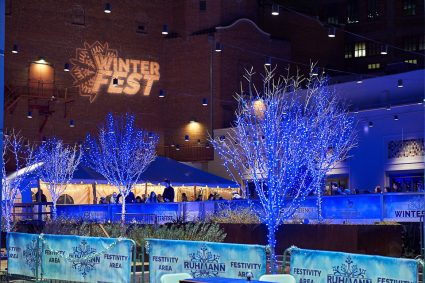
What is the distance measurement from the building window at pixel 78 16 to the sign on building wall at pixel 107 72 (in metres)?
1.51

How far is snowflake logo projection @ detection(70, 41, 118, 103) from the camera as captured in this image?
55.3 m

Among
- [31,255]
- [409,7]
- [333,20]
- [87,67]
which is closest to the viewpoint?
[31,255]

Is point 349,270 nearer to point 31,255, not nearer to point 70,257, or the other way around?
point 70,257

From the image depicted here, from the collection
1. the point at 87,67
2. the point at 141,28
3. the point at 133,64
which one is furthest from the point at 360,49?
the point at 87,67

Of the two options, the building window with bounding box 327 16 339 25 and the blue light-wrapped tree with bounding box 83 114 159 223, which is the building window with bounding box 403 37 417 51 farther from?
the blue light-wrapped tree with bounding box 83 114 159 223

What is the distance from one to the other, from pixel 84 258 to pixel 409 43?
5719 centimetres

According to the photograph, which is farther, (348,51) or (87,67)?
(348,51)

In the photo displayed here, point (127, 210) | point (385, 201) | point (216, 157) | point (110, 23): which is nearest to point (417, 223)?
point (385, 201)

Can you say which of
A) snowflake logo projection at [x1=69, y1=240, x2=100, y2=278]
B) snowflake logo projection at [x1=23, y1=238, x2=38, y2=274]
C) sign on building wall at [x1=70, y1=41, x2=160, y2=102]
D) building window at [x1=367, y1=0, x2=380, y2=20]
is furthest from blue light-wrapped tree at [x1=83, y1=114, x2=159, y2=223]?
snowflake logo projection at [x1=69, y1=240, x2=100, y2=278]

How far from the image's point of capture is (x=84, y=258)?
1617 centimetres

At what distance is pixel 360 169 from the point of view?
47.0m

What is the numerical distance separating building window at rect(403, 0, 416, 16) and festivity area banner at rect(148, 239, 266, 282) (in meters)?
57.8

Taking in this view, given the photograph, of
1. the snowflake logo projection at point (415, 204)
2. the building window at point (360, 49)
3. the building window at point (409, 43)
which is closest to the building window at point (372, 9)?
the building window at point (360, 49)

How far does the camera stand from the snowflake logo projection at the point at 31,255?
58.0 ft
